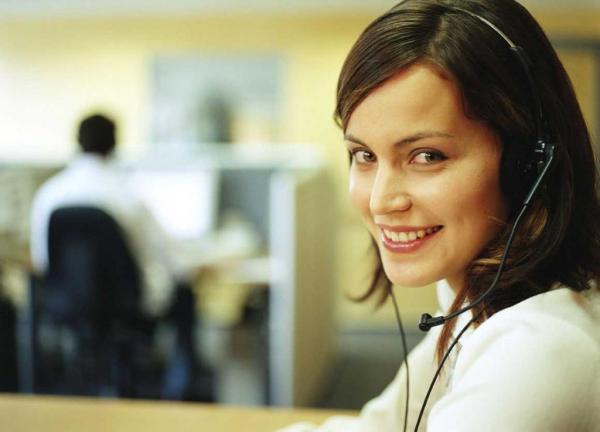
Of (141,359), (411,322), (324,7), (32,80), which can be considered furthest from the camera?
(32,80)

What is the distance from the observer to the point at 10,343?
163 inches

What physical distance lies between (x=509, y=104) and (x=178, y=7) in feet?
21.2

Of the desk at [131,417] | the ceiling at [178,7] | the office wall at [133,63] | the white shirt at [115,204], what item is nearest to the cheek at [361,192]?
the desk at [131,417]

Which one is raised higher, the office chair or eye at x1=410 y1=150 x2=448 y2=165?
eye at x1=410 y1=150 x2=448 y2=165

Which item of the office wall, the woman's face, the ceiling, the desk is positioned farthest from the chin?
the ceiling

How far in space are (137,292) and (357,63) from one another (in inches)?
103

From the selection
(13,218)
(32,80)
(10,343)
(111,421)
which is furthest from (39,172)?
(111,421)

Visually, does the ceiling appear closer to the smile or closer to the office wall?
the office wall

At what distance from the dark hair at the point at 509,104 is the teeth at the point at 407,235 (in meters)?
0.06

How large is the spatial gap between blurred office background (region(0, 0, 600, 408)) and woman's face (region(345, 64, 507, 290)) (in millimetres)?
3094

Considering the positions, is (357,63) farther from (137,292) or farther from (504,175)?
(137,292)

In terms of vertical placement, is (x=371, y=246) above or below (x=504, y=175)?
below

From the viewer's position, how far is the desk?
3.26 ft

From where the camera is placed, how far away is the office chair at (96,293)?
120 inches
